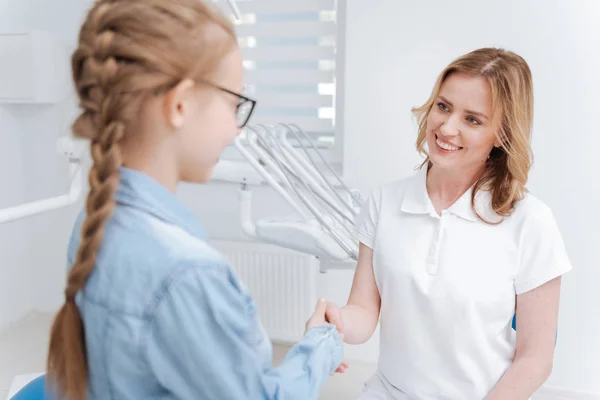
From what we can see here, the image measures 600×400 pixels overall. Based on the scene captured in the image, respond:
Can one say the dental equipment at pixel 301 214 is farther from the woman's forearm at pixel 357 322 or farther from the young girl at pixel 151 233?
the young girl at pixel 151 233

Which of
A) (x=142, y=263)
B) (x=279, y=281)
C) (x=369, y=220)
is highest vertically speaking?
(x=142, y=263)

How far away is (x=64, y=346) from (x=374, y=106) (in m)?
1.86

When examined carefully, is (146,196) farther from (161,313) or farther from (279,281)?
(279,281)

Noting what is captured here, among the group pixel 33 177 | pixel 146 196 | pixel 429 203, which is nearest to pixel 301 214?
pixel 429 203

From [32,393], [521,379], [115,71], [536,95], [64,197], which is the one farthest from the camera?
[536,95]

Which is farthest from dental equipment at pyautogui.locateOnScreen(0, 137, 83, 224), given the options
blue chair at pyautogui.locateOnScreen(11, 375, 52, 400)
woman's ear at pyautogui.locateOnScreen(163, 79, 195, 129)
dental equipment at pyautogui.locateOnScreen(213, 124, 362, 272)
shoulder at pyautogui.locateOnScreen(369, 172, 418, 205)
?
woman's ear at pyautogui.locateOnScreen(163, 79, 195, 129)

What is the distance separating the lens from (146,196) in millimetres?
716

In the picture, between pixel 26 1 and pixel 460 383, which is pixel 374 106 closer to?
pixel 460 383

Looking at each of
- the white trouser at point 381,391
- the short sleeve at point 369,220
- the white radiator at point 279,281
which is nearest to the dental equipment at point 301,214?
the short sleeve at point 369,220

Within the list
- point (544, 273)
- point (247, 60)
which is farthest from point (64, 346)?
point (247, 60)

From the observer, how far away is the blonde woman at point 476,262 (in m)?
1.26

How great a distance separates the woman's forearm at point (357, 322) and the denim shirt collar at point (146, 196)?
708mm

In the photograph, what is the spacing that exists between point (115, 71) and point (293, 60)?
2.06 m

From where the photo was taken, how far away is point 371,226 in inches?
56.0
